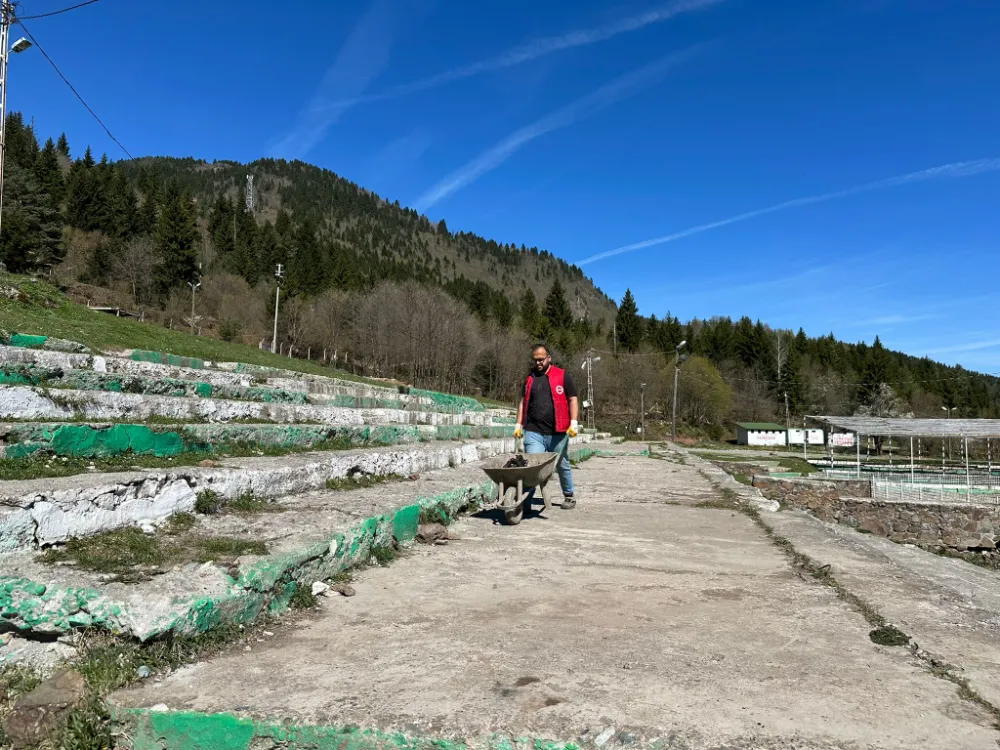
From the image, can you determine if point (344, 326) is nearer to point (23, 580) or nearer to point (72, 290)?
point (72, 290)

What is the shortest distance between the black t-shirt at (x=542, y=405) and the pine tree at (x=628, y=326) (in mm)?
89124

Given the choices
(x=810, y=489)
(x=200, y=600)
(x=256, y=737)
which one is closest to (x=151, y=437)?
(x=200, y=600)

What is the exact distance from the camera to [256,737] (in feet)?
6.37

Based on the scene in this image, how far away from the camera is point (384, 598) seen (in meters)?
3.43

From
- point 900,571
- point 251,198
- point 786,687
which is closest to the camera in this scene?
point 786,687

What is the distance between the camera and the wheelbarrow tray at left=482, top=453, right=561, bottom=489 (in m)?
5.86

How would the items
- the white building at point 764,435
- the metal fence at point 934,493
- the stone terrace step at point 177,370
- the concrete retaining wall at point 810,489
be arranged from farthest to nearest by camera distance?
the white building at point 764,435
the metal fence at point 934,493
the concrete retaining wall at point 810,489
the stone terrace step at point 177,370

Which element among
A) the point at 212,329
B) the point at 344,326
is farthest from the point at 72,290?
the point at 344,326

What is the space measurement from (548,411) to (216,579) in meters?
4.87

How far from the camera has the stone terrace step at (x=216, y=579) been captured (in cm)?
234

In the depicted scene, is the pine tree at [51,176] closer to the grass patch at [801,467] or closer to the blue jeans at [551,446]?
the grass patch at [801,467]

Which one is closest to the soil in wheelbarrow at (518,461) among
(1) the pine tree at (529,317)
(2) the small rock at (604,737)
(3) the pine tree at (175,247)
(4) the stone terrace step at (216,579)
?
(4) the stone terrace step at (216,579)

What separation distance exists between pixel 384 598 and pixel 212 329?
5638 centimetres

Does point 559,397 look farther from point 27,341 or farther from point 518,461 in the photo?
point 27,341
